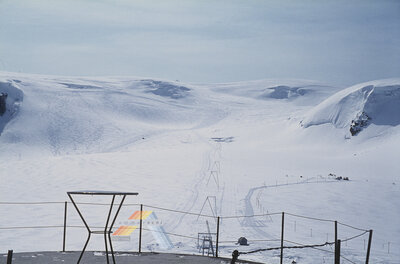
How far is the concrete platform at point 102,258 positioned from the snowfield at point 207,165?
369 inches

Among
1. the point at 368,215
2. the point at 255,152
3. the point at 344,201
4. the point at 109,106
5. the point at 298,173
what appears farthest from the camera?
the point at 109,106

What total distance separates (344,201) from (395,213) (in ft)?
14.8

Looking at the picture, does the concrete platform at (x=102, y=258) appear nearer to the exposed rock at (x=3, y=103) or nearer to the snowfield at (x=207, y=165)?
the snowfield at (x=207, y=165)

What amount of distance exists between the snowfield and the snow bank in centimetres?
25

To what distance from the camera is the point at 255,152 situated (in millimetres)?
69438

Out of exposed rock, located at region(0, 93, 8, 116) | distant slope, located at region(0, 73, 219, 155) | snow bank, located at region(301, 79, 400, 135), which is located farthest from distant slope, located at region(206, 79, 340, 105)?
exposed rock, located at region(0, 93, 8, 116)

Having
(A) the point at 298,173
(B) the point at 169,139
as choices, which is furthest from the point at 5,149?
(A) the point at 298,173

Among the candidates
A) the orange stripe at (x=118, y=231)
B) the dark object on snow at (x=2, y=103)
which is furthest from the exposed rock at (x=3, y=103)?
the orange stripe at (x=118, y=231)

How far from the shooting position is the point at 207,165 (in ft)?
184

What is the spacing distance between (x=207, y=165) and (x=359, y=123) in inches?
1291

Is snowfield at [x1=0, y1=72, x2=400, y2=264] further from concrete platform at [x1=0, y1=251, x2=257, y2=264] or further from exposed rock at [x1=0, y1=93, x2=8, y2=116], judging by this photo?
concrete platform at [x1=0, y1=251, x2=257, y2=264]

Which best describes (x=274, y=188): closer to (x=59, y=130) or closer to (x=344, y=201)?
(x=344, y=201)

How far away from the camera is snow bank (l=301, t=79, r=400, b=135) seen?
77750 mm

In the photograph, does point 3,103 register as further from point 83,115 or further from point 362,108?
point 362,108
